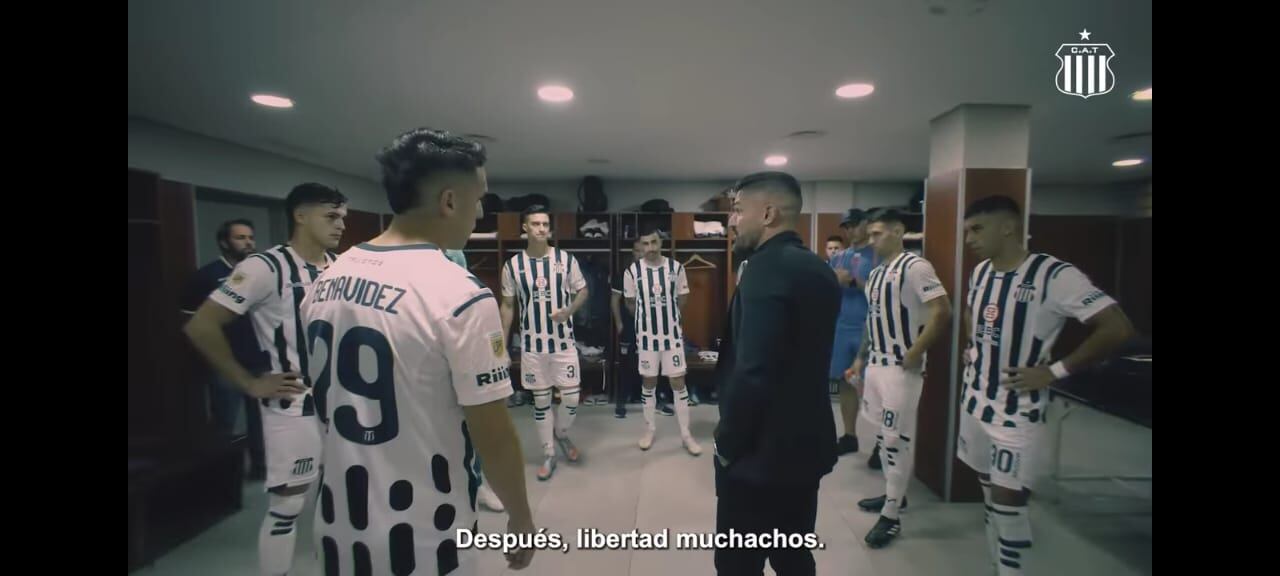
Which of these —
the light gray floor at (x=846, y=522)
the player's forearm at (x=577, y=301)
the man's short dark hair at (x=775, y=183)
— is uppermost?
the man's short dark hair at (x=775, y=183)

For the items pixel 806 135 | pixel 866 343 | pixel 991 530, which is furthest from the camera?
pixel 866 343

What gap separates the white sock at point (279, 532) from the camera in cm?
114

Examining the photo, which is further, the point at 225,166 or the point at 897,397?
the point at 897,397

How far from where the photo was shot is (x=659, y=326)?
7.07 ft

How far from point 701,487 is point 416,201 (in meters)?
1.62

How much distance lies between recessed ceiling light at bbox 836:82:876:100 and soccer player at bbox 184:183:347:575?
1.54 m

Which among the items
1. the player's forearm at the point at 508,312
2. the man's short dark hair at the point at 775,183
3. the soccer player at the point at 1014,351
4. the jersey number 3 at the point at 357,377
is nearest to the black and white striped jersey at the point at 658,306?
the player's forearm at the point at 508,312

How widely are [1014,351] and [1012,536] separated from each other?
55 centimetres

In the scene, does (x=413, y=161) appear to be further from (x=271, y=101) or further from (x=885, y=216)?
(x=885, y=216)

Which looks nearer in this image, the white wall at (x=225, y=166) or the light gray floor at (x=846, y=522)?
the white wall at (x=225, y=166)

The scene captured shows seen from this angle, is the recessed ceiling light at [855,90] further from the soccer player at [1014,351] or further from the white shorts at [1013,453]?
the white shorts at [1013,453]

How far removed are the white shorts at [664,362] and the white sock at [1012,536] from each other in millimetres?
1295

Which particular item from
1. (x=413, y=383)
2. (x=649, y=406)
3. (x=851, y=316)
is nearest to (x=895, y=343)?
(x=851, y=316)
